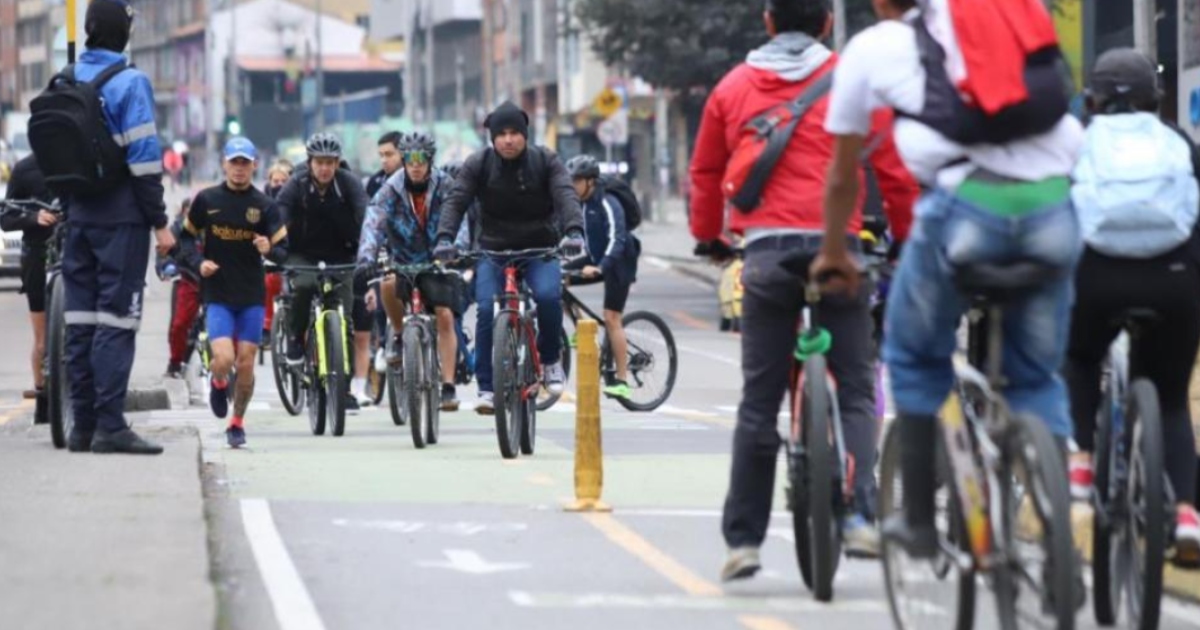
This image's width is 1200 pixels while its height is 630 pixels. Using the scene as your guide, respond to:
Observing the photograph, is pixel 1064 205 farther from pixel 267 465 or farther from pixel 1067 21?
pixel 1067 21

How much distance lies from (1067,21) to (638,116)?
2094 inches

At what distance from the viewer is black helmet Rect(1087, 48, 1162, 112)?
9055mm

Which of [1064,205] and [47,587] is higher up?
[1064,205]

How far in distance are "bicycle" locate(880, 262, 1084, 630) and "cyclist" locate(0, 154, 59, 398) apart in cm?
914

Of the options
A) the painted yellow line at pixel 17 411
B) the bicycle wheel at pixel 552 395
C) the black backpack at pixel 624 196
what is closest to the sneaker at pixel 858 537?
the bicycle wheel at pixel 552 395

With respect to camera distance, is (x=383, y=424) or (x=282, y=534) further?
(x=383, y=424)

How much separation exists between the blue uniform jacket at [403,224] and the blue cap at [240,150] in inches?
36.4

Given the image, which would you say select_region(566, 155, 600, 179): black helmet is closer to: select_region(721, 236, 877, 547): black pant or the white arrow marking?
the white arrow marking

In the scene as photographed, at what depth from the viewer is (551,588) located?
32.4 ft

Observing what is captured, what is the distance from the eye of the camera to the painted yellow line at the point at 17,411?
61.8 ft

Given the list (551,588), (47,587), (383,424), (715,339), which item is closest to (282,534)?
(551,588)

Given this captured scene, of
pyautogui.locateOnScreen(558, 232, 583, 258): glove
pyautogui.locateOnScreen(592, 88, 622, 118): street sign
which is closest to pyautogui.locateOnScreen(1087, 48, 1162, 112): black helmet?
pyautogui.locateOnScreen(558, 232, 583, 258): glove

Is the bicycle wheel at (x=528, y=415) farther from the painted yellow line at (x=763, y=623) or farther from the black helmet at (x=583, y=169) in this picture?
the painted yellow line at (x=763, y=623)

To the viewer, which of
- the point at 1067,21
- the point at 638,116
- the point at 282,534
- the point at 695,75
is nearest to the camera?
the point at 282,534
